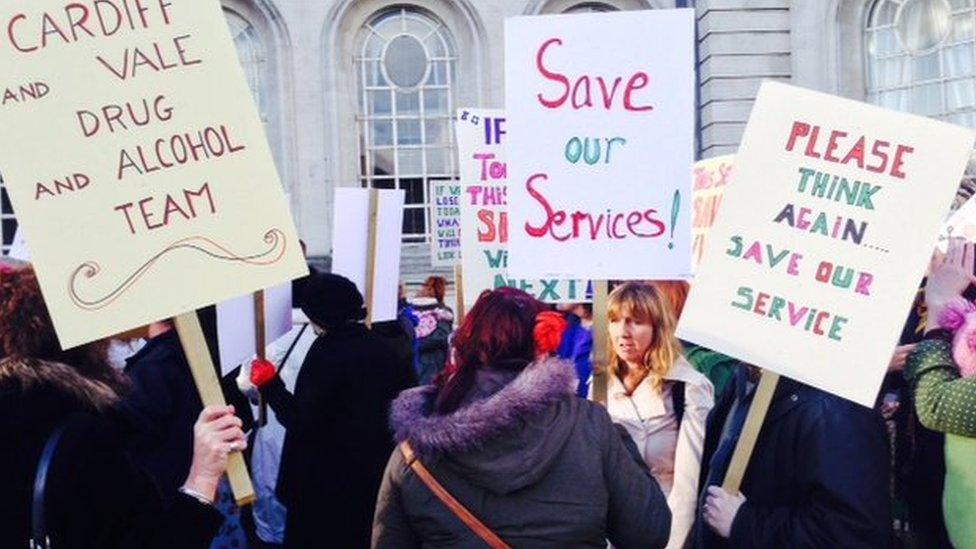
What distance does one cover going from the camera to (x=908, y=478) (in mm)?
4176

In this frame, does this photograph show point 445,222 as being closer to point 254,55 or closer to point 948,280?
point 948,280

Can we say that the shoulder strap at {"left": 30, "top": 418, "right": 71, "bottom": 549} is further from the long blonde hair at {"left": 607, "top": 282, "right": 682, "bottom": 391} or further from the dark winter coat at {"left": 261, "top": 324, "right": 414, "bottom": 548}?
the dark winter coat at {"left": 261, "top": 324, "right": 414, "bottom": 548}

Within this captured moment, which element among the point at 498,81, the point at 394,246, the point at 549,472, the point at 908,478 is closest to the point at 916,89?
the point at 498,81

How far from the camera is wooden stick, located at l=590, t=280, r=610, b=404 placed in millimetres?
4215

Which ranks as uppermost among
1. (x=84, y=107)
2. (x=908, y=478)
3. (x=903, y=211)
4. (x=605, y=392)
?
(x=84, y=107)

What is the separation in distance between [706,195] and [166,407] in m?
2.51

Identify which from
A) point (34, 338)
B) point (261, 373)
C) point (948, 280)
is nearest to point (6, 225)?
point (261, 373)

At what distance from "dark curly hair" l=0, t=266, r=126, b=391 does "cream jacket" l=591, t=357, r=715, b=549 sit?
1.90m

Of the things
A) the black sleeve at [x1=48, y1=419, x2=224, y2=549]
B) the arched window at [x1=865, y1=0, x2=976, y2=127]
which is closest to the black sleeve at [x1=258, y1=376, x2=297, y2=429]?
the black sleeve at [x1=48, y1=419, x2=224, y2=549]

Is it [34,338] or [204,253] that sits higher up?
[204,253]

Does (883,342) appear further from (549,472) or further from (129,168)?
(129,168)

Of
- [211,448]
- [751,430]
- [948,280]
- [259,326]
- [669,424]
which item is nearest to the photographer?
[211,448]

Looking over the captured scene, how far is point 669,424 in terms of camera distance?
4648 mm

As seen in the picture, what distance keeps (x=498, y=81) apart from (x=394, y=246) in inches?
447
